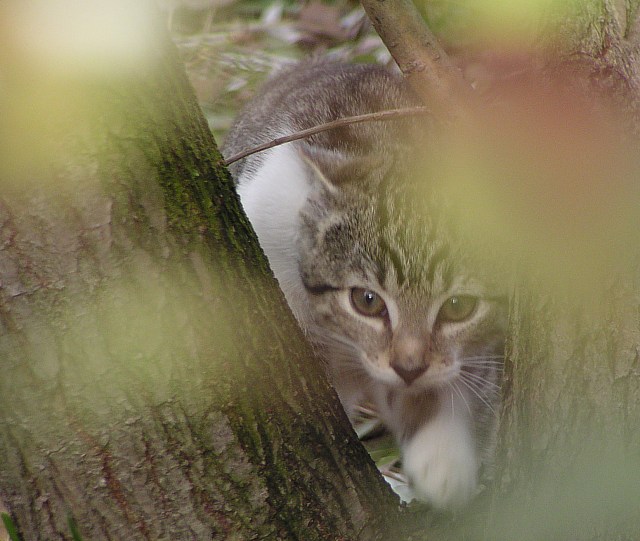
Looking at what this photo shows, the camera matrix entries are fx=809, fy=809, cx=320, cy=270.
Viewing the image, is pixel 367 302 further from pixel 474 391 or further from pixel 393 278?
pixel 474 391

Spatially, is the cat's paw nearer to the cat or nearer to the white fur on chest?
the cat

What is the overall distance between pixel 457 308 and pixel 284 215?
1.84 ft

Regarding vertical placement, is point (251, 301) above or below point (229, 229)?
below

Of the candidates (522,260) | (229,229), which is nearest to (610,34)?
(522,260)

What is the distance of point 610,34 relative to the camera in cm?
139

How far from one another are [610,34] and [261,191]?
1229mm

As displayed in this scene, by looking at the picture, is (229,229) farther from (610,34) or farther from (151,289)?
(610,34)

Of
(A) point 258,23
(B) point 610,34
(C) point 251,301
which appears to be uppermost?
(A) point 258,23

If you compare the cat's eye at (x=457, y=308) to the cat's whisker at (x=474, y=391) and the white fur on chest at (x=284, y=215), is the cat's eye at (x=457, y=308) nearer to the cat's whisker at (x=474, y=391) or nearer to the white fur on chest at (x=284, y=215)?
the cat's whisker at (x=474, y=391)

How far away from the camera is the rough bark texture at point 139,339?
1.34 m

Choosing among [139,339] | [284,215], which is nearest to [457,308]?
[284,215]

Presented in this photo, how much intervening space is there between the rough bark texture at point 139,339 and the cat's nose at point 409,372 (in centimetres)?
49

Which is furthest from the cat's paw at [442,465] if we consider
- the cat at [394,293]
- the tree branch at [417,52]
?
the tree branch at [417,52]

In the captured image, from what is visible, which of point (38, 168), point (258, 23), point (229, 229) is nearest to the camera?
point (38, 168)
